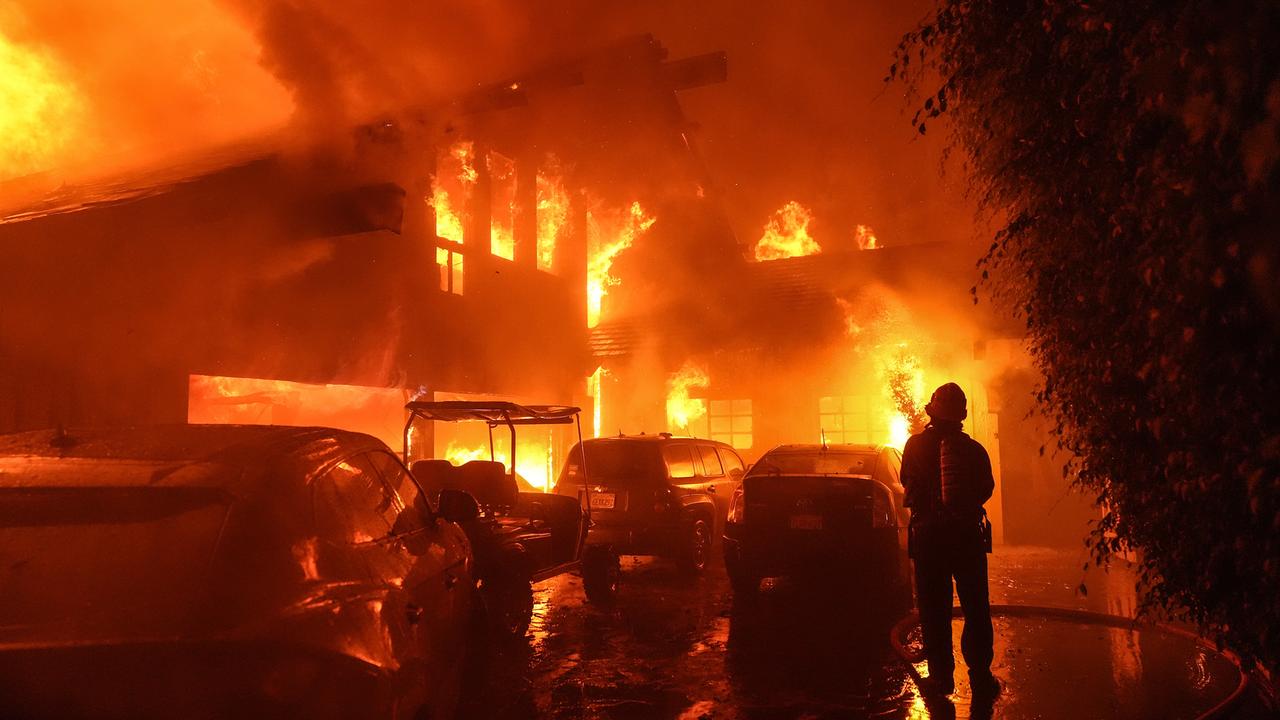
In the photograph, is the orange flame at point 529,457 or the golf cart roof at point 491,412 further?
the orange flame at point 529,457

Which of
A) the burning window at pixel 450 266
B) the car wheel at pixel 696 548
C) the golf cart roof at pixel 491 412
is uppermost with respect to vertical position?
the burning window at pixel 450 266

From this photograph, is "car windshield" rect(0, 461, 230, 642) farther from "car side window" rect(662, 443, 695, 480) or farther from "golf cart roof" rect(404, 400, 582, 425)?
"car side window" rect(662, 443, 695, 480)

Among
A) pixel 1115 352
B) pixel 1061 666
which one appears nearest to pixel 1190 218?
pixel 1115 352

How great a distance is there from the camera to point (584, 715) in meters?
5.46

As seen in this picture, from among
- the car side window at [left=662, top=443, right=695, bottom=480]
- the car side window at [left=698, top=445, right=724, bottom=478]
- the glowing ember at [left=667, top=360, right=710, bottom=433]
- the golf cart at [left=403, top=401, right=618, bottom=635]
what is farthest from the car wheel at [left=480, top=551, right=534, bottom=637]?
the glowing ember at [left=667, top=360, right=710, bottom=433]

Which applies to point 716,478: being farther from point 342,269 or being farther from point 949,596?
point 949,596

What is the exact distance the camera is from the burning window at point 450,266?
50.0 ft

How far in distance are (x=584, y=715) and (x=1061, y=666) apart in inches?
153

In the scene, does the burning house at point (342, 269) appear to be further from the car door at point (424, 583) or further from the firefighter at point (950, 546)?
the firefighter at point (950, 546)

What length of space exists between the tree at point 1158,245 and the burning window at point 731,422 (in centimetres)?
1392

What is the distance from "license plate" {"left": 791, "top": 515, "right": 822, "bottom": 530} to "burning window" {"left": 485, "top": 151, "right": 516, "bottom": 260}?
33.1 ft

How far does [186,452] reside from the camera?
9.84 feet

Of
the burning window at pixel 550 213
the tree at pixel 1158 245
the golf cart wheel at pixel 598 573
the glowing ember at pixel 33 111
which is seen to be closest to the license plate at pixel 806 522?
the golf cart wheel at pixel 598 573

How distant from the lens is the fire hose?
5.12m
